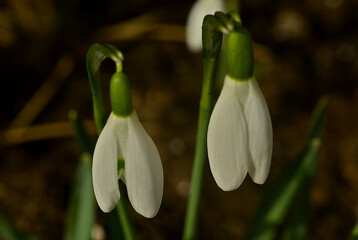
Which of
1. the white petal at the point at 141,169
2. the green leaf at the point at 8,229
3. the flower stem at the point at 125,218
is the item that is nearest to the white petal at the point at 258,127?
the white petal at the point at 141,169

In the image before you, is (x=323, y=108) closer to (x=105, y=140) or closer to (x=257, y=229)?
(x=257, y=229)

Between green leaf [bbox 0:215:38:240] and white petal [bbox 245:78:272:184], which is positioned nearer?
white petal [bbox 245:78:272:184]

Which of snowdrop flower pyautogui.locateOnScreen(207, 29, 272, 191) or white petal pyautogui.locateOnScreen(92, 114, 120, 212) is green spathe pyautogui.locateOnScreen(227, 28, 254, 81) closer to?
snowdrop flower pyautogui.locateOnScreen(207, 29, 272, 191)

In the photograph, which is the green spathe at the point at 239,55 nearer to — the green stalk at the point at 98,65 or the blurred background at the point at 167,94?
the green stalk at the point at 98,65

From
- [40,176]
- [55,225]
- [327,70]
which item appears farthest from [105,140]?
[327,70]

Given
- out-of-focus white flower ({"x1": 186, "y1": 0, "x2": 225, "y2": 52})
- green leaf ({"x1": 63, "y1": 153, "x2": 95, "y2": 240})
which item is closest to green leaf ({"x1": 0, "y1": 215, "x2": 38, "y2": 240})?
green leaf ({"x1": 63, "y1": 153, "x2": 95, "y2": 240})

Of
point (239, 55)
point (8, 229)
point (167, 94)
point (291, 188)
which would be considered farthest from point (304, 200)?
point (167, 94)

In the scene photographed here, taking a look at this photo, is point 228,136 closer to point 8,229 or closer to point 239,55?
point 239,55
